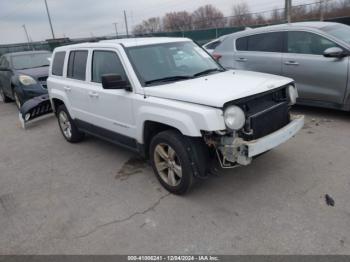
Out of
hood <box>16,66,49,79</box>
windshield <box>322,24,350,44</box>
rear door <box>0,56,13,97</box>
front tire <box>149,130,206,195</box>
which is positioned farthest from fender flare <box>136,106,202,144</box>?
rear door <box>0,56,13,97</box>

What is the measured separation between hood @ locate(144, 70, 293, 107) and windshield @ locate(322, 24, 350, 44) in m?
2.63

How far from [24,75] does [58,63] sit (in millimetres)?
3536

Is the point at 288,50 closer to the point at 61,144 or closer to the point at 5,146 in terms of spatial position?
the point at 61,144

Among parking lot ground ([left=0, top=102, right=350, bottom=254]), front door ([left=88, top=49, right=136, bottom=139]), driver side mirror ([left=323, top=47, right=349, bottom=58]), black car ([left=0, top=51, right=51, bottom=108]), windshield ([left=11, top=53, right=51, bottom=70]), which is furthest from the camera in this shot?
windshield ([left=11, top=53, right=51, bottom=70])

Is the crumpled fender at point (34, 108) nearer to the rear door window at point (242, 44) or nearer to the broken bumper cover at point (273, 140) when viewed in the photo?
the rear door window at point (242, 44)

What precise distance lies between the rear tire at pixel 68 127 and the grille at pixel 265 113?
139 inches

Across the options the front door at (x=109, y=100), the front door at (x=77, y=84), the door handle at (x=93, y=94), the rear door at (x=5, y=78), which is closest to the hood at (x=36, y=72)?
the rear door at (x=5, y=78)

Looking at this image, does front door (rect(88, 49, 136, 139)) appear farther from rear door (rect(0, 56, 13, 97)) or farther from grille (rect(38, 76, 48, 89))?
rear door (rect(0, 56, 13, 97))

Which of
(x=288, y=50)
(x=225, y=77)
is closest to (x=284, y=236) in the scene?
(x=225, y=77)

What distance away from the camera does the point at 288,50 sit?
6.27 metres

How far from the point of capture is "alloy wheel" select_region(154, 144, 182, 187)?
3.65 meters

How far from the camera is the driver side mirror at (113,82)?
12.3 ft

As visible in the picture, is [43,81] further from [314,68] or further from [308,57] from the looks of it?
[314,68]

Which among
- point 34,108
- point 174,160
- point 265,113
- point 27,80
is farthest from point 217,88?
point 27,80
